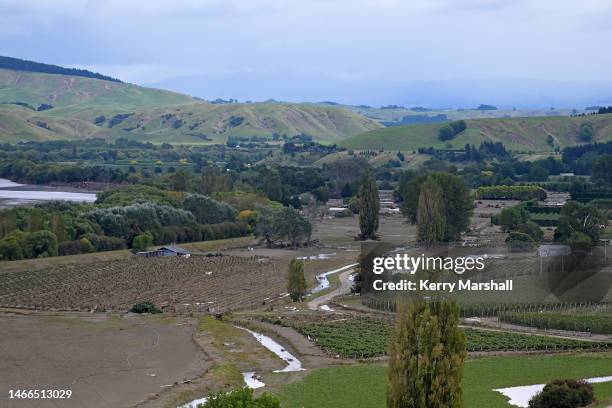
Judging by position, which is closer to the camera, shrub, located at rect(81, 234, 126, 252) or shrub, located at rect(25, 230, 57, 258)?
shrub, located at rect(25, 230, 57, 258)

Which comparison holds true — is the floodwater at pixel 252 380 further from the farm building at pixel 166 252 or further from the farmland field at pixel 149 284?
the farm building at pixel 166 252

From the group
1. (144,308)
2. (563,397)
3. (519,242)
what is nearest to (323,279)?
(519,242)

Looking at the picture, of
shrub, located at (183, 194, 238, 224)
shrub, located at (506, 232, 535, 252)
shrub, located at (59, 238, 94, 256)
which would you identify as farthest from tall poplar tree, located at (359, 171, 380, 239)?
shrub, located at (59, 238, 94, 256)

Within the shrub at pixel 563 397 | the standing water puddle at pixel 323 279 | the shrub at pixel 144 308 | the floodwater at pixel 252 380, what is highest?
the shrub at pixel 563 397

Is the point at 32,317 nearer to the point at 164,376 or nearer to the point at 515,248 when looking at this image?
the point at 164,376

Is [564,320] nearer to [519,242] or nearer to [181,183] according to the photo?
[519,242]

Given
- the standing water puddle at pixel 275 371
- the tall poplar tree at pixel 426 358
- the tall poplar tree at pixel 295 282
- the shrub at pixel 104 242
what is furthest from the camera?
the shrub at pixel 104 242

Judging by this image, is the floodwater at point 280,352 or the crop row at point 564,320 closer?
the floodwater at point 280,352

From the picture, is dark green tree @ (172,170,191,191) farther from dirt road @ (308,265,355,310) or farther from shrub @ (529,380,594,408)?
shrub @ (529,380,594,408)

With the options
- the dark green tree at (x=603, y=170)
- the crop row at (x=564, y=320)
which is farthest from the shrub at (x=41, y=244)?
the dark green tree at (x=603, y=170)
